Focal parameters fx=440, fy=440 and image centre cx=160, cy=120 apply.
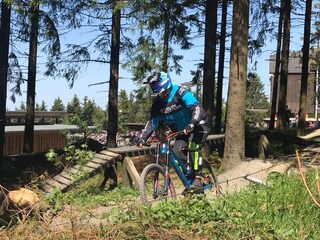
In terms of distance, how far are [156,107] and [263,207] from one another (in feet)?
6.76

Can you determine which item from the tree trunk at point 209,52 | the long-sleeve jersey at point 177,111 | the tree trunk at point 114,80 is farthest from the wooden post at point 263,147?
the long-sleeve jersey at point 177,111

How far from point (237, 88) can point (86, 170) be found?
4.20 metres

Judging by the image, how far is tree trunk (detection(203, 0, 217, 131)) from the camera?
13641mm

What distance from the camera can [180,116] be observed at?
6.13 meters

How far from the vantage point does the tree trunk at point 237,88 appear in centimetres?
Result: 1045

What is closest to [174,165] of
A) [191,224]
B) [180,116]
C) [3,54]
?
[180,116]

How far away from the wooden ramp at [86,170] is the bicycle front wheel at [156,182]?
97.4 inches

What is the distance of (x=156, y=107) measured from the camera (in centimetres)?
618

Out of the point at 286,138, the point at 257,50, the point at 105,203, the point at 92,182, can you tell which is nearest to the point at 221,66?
the point at 257,50

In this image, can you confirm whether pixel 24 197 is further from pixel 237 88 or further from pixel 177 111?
pixel 237 88

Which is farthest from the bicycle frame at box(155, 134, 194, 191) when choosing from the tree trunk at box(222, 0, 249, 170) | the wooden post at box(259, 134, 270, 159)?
the wooden post at box(259, 134, 270, 159)

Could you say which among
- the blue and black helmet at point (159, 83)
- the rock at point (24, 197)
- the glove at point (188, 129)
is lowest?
the rock at point (24, 197)

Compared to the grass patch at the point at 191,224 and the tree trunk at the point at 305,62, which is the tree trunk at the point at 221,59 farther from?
the grass patch at the point at 191,224

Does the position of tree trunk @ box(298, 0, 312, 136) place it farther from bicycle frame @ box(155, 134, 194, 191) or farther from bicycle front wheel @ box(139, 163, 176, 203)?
bicycle front wheel @ box(139, 163, 176, 203)
